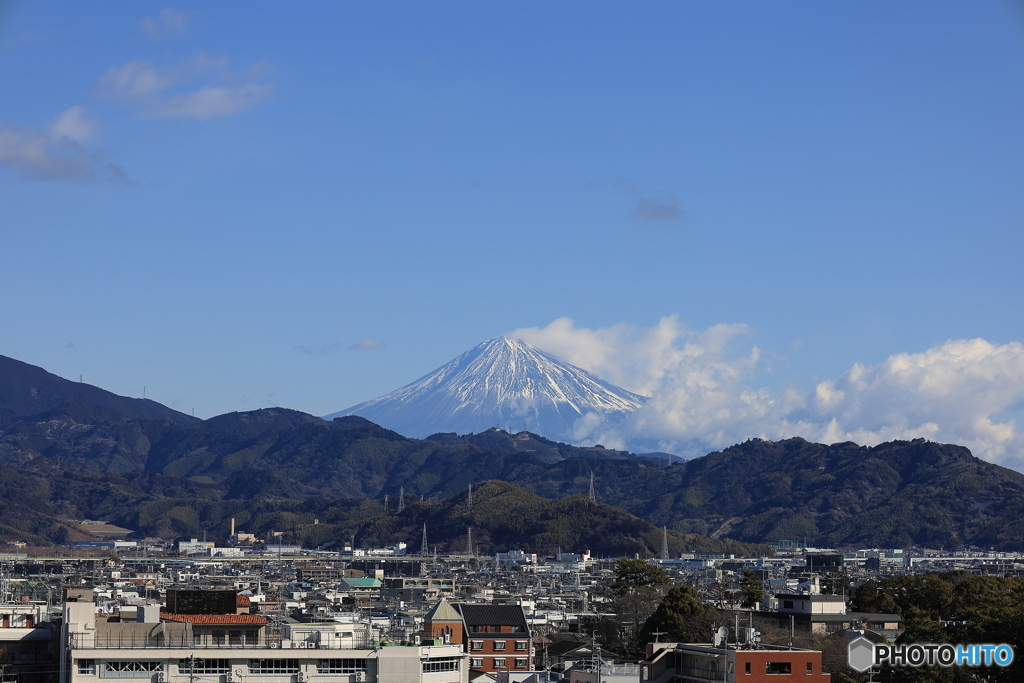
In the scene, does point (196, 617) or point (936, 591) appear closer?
point (196, 617)

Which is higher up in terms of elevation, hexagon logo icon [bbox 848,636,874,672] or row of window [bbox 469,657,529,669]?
hexagon logo icon [bbox 848,636,874,672]

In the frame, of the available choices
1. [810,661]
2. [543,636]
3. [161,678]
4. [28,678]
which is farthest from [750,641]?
[543,636]

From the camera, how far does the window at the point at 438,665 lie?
42062mm

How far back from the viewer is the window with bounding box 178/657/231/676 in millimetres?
40625

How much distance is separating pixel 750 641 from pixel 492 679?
10703 millimetres

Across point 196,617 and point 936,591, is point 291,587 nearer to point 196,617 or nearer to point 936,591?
point 936,591

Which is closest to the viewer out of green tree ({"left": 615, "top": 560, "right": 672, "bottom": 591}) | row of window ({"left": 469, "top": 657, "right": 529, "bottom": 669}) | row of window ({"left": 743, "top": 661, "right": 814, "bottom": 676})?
row of window ({"left": 743, "top": 661, "right": 814, "bottom": 676})

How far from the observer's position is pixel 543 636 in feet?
265

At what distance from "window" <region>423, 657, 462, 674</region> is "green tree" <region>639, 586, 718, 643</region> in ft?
78.4

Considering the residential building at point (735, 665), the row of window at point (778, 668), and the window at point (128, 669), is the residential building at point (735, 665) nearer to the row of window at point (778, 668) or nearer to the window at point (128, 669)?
the row of window at point (778, 668)

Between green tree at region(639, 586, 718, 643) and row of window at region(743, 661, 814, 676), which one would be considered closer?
row of window at region(743, 661, 814, 676)

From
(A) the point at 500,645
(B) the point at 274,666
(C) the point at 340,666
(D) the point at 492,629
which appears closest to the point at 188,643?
(B) the point at 274,666

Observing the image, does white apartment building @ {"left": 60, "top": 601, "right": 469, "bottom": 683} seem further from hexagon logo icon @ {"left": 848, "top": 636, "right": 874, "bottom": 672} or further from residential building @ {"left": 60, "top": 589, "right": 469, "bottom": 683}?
hexagon logo icon @ {"left": 848, "top": 636, "right": 874, "bottom": 672}

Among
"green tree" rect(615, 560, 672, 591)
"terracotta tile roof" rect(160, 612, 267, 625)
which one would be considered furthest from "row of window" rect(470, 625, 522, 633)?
"green tree" rect(615, 560, 672, 591)
